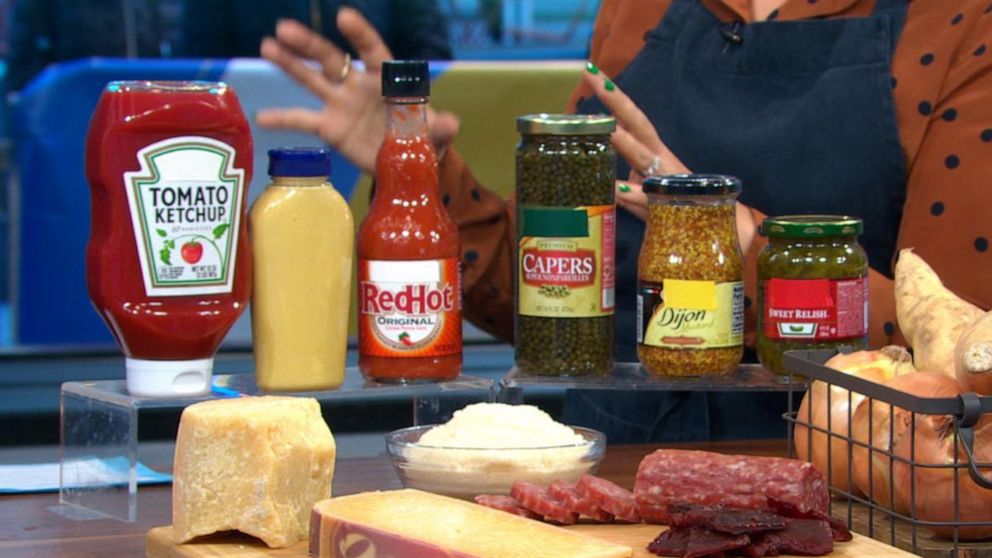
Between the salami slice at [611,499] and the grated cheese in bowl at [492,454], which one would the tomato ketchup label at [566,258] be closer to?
the grated cheese in bowl at [492,454]

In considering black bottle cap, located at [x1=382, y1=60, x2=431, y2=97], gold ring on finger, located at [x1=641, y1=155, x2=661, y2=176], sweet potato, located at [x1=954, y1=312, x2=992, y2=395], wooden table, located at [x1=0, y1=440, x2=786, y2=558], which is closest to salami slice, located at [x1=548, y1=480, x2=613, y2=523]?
wooden table, located at [x1=0, y1=440, x2=786, y2=558]

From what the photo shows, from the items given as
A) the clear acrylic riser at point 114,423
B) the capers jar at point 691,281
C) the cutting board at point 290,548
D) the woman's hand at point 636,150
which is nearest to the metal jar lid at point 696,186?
the capers jar at point 691,281

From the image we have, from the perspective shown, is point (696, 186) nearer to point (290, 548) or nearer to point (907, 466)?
point (907, 466)

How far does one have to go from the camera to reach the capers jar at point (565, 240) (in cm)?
137

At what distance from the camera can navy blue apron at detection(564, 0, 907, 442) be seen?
1.66 metres

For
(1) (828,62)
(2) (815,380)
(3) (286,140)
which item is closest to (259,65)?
(3) (286,140)

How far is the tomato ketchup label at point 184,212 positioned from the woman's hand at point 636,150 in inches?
17.5

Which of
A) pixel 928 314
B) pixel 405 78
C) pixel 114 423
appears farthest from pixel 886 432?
pixel 114 423

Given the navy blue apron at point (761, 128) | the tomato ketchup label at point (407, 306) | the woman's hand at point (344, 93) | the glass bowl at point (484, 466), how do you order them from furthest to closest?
1. the navy blue apron at point (761, 128)
2. the woman's hand at point (344, 93)
3. the tomato ketchup label at point (407, 306)
4. the glass bowl at point (484, 466)

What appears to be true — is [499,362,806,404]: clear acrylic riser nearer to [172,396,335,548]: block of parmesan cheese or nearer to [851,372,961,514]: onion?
[851,372,961,514]: onion

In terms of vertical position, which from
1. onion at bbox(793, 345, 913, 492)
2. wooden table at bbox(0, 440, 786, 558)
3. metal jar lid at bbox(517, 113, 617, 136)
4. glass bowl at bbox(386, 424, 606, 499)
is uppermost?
metal jar lid at bbox(517, 113, 617, 136)

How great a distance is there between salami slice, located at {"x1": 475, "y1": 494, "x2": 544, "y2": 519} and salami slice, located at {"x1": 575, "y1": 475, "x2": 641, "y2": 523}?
0.13 ft

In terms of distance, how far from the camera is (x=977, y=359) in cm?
111

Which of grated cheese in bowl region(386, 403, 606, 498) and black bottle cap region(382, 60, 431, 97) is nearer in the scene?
grated cheese in bowl region(386, 403, 606, 498)
